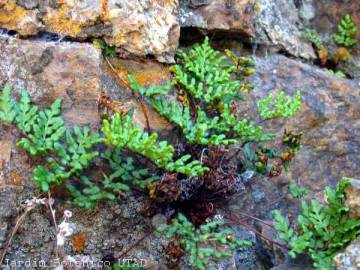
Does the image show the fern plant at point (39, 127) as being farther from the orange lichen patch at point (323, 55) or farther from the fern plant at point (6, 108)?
the orange lichen patch at point (323, 55)

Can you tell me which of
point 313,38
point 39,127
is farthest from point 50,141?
point 313,38

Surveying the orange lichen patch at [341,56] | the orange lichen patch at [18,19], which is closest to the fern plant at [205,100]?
the orange lichen patch at [18,19]

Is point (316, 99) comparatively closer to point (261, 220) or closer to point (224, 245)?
point (261, 220)

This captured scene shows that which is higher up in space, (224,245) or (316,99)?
(316,99)

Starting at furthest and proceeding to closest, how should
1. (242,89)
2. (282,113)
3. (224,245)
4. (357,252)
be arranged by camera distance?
(242,89)
(282,113)
(224,245)
(357,252)

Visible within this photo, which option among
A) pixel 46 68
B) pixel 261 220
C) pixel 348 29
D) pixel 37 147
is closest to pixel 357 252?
pixel 261 220

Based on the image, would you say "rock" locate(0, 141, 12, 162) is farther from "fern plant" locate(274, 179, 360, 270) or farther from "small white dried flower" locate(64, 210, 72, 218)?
"fern plant" locate(274, 179, 360, 270)

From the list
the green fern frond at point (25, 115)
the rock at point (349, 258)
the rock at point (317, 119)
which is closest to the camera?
the rock at point (349, 258)
